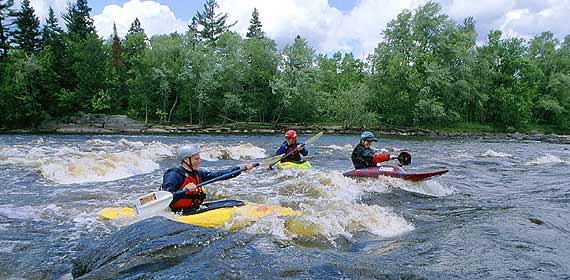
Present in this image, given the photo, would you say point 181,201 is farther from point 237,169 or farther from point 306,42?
point 306,42

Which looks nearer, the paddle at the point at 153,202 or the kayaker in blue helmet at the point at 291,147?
the paddle at the point at 153,202

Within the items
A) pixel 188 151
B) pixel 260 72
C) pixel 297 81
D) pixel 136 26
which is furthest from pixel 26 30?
pixel 188 151

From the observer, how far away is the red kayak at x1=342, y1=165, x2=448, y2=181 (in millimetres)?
10094

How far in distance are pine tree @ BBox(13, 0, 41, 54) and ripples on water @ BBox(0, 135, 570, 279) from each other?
3591 centimetres

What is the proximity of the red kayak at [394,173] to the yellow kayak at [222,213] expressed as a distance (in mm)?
4309

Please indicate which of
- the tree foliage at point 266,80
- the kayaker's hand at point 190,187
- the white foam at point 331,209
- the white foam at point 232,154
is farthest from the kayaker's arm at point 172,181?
the tree foliage at point 266,80

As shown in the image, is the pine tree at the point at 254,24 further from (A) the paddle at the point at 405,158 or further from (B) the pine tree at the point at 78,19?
(A) the paddle at the point at 405,158

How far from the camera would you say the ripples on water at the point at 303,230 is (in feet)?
13.7

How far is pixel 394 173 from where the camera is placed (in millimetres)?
10344

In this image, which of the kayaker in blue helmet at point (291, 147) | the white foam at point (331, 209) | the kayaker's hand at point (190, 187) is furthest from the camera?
the kayaker in blue helmet at point (291, 147)

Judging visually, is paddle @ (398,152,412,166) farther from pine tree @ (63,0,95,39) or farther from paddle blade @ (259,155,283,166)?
pine tree @ (63,0,95,39)

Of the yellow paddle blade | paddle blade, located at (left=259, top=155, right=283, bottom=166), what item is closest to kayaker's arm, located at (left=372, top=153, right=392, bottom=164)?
paddle blade, located at (left=259, top=155, right=283, bottom=166)

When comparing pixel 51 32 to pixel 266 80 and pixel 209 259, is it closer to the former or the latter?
pixel 266 80

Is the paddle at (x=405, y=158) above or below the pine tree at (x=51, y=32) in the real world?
below
